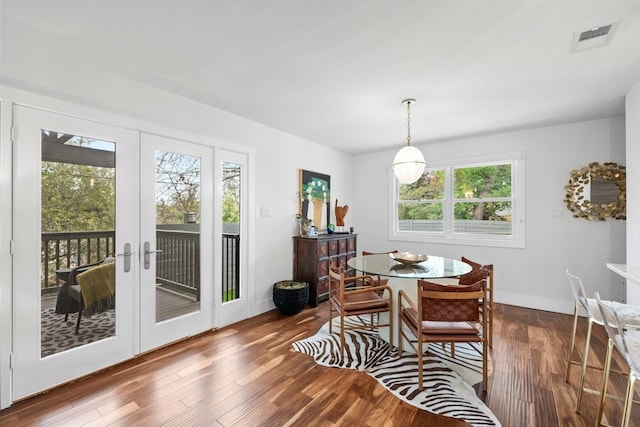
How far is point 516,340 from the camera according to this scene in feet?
9.79

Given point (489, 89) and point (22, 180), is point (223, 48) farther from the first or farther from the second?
point (489, 89)

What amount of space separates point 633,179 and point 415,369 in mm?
2637

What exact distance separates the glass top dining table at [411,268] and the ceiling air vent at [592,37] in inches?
73.0

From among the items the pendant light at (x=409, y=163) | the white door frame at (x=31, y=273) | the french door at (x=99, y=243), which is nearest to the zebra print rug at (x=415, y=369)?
the french door at (x=99, y=243)

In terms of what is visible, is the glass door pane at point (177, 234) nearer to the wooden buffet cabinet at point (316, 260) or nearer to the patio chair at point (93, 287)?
the patio chair at point (93, 287)

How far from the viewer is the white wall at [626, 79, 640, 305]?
2.55m

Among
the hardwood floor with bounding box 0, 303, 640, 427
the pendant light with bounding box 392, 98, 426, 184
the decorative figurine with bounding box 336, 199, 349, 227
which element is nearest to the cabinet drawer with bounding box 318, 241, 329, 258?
the decorative figurine with bounding box 336, 199, 349, 227

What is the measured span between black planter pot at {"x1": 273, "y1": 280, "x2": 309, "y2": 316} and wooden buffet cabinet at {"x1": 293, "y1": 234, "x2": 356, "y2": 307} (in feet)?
0.88

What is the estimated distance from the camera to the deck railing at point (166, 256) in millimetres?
2191

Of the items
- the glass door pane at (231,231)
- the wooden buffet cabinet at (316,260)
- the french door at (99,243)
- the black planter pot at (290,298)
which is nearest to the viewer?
the french door at (99,243)

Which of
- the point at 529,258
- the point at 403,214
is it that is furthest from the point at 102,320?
the point at 529,258

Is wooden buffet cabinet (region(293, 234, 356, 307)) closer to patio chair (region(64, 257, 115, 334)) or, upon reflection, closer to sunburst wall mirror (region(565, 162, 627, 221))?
patio chair (region(64, 257, 115, 334))

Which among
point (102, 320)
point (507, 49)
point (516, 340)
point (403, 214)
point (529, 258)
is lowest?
point (516, 340)

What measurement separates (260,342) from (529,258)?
3750 mm
